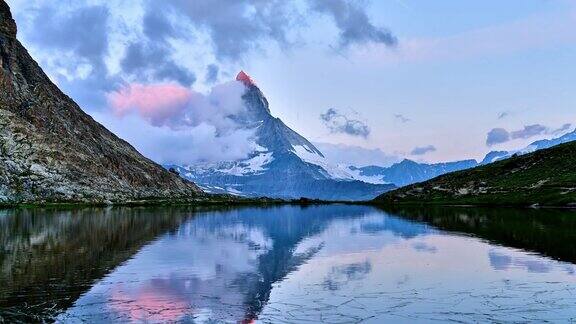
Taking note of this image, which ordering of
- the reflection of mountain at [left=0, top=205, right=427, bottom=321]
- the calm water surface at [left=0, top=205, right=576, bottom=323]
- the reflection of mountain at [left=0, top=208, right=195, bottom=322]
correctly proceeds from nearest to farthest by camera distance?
the calm water surface at [left=0, top=205, right=576, bottom=323], the reflection of mountain at [left=0, top=205, right=427, bottom=321], the reflection of mountain at [left=0, top=208, right=195, bottom=322]

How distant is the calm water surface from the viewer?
36844 millimetres

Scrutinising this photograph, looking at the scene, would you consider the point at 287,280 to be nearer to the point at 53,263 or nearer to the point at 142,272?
the point at 142,272

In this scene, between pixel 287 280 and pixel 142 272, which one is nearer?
pixel 287 280

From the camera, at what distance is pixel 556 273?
52000mm

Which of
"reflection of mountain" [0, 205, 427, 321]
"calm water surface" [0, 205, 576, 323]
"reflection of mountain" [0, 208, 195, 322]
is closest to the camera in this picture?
"calm water surface" [0, 205, 576, 323]

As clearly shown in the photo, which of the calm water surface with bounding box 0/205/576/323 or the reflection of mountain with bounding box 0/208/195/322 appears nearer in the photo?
the calm water surface with bounding box 0/205/576/323

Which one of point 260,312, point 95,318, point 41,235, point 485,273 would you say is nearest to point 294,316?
point 260,312

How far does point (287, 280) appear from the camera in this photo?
168 ft

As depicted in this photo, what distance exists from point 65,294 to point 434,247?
52427 millimetres

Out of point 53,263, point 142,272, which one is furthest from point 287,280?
point 53,263

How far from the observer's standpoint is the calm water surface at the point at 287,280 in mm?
36844

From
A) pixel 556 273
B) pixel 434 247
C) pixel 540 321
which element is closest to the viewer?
pixel 540 321

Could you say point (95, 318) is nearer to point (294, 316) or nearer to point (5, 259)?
point (294, 316)

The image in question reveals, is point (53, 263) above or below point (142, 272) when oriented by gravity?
above
